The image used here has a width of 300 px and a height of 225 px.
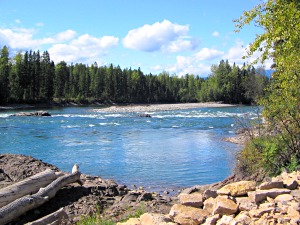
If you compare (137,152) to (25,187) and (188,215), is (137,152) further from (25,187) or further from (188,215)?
(188,215)

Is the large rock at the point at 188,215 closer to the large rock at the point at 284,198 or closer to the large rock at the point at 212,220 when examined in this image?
the large rock at the point at 212,220

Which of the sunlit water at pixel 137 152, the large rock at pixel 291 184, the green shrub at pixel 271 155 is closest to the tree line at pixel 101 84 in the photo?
the sunlit water at pixel 137 152

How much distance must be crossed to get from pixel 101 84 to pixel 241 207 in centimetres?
12749

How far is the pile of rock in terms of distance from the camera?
→ 21.1 feet

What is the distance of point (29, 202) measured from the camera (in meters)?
10.2

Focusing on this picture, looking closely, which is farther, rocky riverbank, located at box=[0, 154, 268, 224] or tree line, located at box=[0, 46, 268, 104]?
tree line, located at box=[0, 46, 268, 104]

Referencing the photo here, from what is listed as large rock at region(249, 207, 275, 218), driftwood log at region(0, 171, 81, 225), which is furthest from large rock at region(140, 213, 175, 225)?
driftwood log at region(0, 171, 81, 225)

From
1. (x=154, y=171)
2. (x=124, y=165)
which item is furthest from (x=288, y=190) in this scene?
(x=124, y=165)

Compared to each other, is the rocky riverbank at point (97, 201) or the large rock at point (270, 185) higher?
the large rock at point (270, 185)

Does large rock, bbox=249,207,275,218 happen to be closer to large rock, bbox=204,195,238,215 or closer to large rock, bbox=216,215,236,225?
large rock, bbox=216,215,236,225

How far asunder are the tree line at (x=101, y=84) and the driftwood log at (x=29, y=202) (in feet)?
258

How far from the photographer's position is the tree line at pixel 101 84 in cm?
10075

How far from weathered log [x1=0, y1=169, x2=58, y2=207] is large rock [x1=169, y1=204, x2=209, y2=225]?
204 inches

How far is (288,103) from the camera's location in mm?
11062
